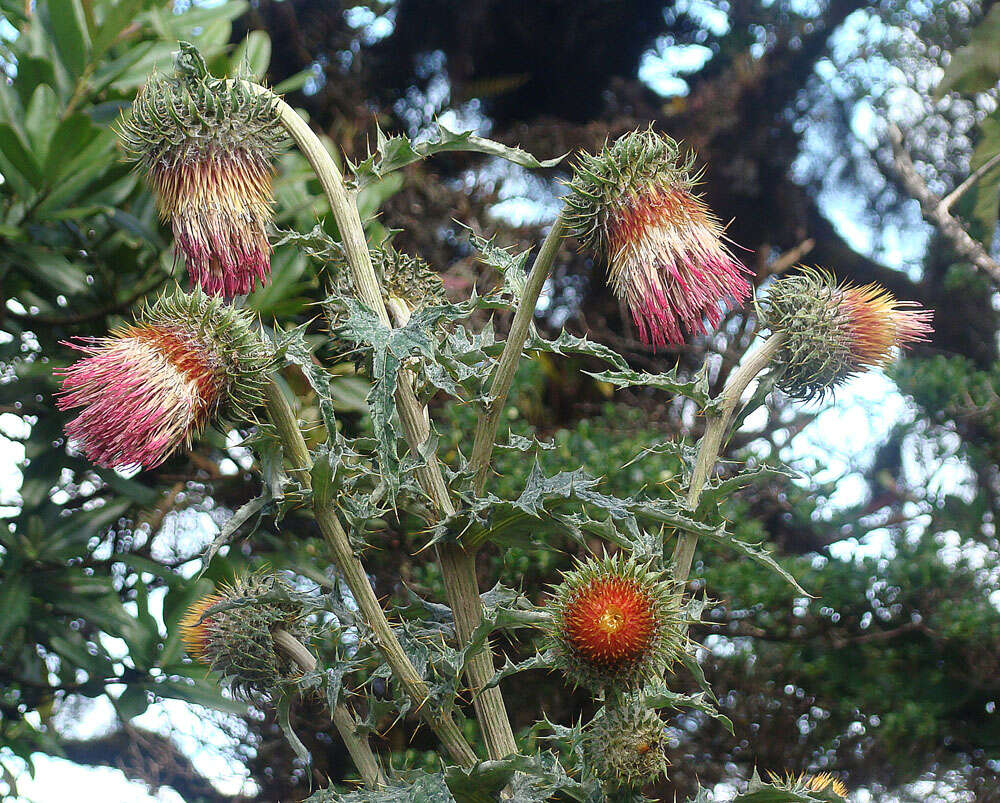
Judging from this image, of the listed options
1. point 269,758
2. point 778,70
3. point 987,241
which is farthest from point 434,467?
point 778,70

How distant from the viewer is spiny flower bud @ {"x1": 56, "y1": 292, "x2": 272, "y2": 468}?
32.6 inches

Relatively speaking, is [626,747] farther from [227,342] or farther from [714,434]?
[227,342]

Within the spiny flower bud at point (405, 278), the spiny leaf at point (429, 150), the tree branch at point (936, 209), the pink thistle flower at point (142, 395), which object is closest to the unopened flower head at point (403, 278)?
the spiny flower bud at point (405, 278)

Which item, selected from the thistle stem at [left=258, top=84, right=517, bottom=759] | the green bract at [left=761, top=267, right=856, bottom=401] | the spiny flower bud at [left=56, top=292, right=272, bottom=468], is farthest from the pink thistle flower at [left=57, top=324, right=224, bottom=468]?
the green bract at [left=761, top=267, right=856, bottom=401]

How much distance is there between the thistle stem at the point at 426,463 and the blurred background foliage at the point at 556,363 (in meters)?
0.09

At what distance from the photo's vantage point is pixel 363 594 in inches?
36.2

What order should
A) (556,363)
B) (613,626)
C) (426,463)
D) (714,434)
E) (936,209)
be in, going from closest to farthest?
(613,626)
(426,463)
(714,434)
(936,209)
(556,363)

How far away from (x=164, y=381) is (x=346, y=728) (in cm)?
45

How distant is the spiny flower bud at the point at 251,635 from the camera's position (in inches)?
39.0

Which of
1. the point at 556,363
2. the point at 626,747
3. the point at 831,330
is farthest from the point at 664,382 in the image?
the point at 556,363

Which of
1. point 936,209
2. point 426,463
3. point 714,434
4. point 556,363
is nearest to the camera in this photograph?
point 426,463

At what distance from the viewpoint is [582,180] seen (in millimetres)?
898

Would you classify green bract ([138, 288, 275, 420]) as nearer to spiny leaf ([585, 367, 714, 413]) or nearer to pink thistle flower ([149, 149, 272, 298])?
pink thistle flower ([149, 149, 272, 298])

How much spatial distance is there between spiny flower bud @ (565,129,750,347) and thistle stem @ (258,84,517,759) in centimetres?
23
